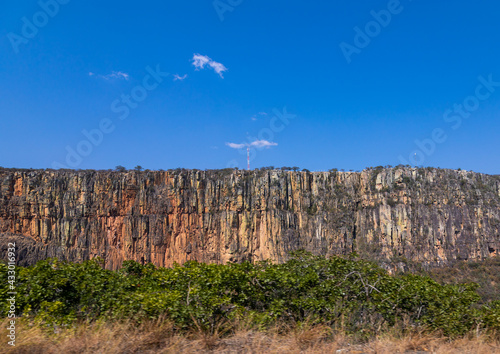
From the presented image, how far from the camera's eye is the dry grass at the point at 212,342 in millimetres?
4754

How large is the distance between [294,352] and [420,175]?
64790 mm

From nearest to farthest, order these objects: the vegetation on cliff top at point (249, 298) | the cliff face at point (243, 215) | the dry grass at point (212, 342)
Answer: the dry grass at point (212, 342) < the vegetation on cliff top at point (249, 298) < the cliff face at point (243, 215)

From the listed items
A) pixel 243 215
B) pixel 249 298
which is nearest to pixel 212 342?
pixel 249 298

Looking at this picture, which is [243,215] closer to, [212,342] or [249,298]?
[249,298]

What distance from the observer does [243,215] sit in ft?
192

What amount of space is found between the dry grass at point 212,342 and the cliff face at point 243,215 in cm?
4811

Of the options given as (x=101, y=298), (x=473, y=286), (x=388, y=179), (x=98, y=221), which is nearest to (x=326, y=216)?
(x=388, y=179)

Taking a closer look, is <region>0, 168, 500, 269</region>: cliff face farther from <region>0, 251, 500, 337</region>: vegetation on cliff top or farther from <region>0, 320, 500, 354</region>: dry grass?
<region>0, 320, 500, 354</region>: dry grass

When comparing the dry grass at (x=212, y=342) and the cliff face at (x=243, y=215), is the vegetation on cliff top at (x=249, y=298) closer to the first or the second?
the dry grass at (x=212, y=342)

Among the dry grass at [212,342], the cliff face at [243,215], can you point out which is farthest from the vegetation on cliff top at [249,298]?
the cliff face at [243,215]

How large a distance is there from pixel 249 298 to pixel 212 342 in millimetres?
1664

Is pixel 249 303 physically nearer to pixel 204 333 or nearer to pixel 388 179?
pixel 204 333

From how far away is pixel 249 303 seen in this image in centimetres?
696

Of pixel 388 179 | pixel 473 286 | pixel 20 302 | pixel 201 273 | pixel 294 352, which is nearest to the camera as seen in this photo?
pixel 294 352
